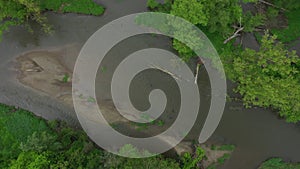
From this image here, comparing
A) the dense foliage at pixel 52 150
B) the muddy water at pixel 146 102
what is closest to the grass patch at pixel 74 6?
the muddy water at pixel 146 102

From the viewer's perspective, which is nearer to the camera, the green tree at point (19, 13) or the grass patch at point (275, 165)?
the green tree at point (19, 13)

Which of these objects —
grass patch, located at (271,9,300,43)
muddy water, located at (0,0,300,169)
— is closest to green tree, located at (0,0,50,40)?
muddy water, located at (0,0,300,169)

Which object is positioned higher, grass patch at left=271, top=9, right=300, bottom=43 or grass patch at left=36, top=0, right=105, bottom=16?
grass patch at left=271, top=9, right=300, bottom=43

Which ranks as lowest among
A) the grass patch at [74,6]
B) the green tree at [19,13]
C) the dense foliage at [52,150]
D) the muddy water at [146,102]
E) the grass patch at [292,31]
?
the dense foliage at [52,150]

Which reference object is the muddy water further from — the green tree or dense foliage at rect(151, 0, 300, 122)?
dense foliage at rect(151, 0, 300, 122)

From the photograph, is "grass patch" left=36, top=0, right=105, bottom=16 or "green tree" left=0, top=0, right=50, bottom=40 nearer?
"green tree" left=0, top=0, right=50, bottom=40

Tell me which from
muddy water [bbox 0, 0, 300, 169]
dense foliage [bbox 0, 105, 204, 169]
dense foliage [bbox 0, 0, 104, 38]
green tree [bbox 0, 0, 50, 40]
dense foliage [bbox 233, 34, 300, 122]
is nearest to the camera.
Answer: dense foliage [bbox 0, 105, 204, 169]

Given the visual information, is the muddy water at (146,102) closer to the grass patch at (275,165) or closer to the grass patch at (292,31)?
the grass patch at (275,165)
